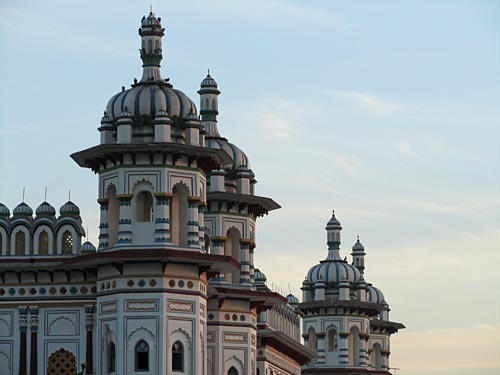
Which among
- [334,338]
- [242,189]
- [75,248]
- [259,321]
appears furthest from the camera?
[334,338]

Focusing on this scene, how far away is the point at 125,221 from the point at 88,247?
5.17 m

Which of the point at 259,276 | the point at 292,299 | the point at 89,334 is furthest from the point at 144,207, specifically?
the point at 292,299

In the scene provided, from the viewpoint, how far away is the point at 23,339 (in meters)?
86.0

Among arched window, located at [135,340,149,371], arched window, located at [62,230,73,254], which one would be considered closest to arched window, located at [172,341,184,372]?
arched window, located at [135,340,149,371]

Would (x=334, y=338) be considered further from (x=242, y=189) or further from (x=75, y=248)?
(x=75, y=248)

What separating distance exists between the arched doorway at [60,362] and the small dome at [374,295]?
51.0 metres

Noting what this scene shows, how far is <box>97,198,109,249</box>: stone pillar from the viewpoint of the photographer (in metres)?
83.7

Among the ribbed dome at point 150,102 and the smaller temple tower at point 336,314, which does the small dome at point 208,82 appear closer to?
the ribbed dome at point 150,102

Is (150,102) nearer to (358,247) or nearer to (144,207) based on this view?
(144,207)

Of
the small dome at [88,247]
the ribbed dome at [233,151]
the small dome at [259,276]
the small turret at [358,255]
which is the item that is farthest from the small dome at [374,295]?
the small dome at [88,247]

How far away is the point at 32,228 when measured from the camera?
87.1 metres

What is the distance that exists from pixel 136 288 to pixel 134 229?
2555 mm

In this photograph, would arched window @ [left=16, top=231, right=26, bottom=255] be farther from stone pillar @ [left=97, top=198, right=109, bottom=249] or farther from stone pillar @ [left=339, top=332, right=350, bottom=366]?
stone pillar @ [left=339, top=332, right=350, bottom=366]

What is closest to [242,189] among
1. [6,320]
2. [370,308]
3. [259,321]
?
[259,321]
